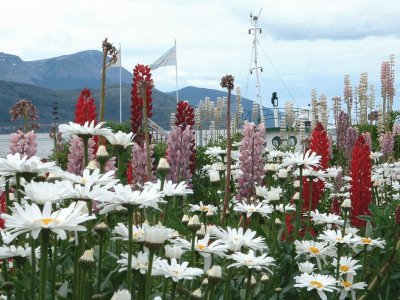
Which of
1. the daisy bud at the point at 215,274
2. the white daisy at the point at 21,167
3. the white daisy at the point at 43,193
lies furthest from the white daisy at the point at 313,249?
the white daisy at the point at 43,193

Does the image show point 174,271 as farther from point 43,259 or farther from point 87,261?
point 43,259

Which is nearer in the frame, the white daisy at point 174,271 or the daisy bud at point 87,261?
the daisy bud at point 87,261

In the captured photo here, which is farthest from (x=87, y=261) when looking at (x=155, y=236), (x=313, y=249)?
(x=313, y=249)

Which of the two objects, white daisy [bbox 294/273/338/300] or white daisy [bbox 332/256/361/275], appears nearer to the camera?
white daisy [bbox 294/273/338/300]

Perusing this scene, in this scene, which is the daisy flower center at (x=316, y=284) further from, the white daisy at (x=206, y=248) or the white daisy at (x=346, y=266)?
the white daisy at (x=206, y=248)

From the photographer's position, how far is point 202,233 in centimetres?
328

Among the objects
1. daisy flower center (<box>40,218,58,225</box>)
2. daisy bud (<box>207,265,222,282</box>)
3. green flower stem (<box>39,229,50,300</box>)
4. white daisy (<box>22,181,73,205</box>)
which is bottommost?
daisy bud (<box>207,265,222,282</box>)

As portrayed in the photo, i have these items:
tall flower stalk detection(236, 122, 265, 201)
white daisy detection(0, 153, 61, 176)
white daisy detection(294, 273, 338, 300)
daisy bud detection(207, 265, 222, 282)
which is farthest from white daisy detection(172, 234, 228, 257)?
tall flower stalk detection(236, 122, 265, 201)

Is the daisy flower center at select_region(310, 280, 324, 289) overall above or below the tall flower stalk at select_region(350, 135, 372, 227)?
below

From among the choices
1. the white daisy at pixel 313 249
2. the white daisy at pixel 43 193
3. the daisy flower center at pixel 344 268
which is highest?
the white daisy at pixel 43 193

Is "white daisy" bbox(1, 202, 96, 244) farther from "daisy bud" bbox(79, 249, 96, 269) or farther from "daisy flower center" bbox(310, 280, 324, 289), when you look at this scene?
"daisy flower center" bbox(310, 280, 324, 289)

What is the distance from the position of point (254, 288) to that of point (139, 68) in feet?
6.50

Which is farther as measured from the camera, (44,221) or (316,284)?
(316,284)

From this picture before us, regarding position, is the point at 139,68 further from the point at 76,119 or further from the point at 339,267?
the point at 339,267
